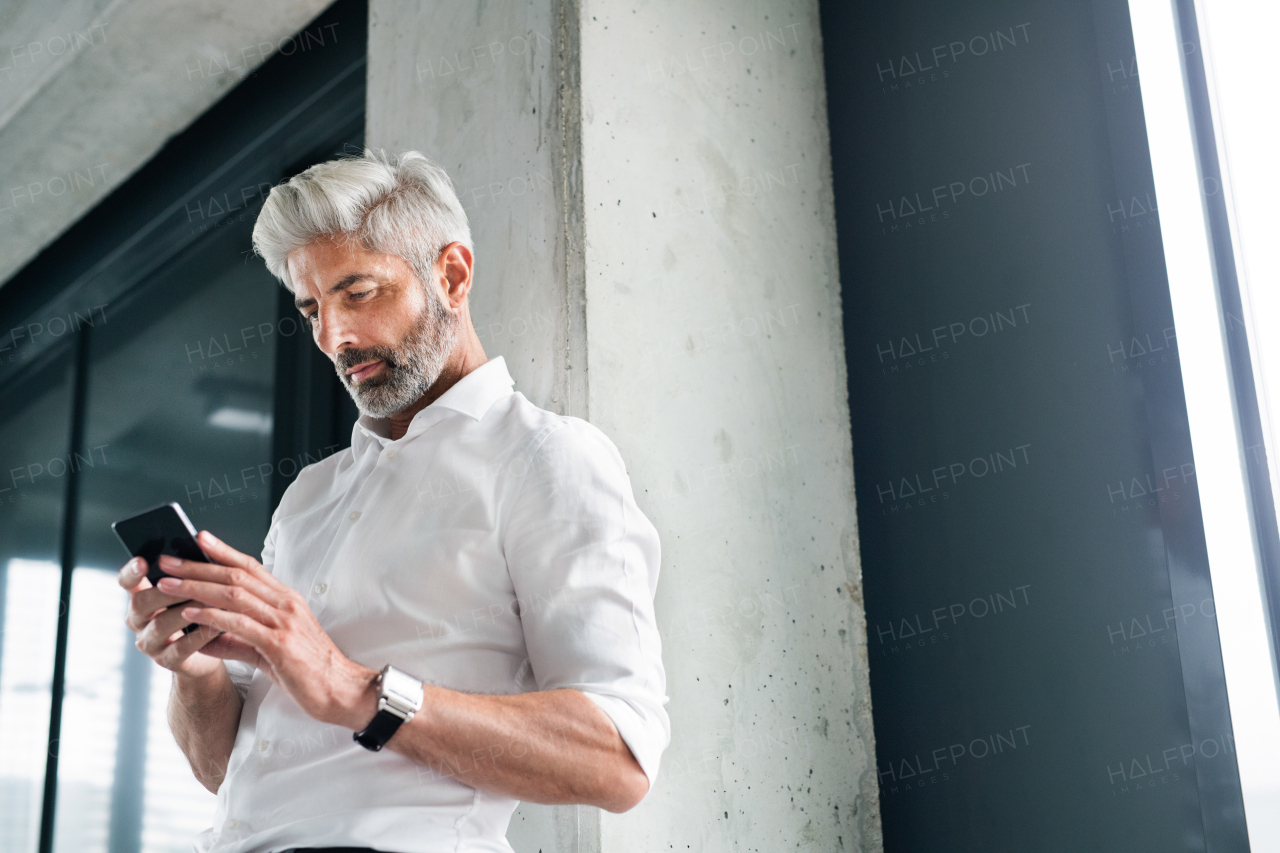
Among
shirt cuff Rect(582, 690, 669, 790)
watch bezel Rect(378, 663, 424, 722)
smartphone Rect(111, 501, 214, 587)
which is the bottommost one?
shirt cuff Rect(582, 690, 669, 790)

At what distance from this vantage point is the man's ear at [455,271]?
1.55m

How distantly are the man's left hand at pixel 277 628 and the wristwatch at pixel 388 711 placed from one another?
0.04 feet

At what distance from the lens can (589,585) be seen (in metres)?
1.20

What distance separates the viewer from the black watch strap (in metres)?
1.05

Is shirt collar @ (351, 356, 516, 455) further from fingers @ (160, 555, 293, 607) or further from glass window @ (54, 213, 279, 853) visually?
glass window @ (54, 213, 279, 853)

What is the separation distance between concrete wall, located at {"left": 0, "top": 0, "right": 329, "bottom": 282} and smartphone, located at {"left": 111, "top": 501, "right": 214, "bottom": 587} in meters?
2.17

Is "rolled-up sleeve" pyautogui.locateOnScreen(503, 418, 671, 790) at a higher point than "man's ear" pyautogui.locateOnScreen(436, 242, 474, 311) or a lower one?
lower

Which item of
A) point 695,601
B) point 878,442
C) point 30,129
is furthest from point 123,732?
point 878,442

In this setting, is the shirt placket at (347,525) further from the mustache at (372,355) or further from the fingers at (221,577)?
the fingers at (221,577)

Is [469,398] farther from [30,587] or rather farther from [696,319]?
[30,587]

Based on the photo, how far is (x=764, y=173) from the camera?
6.88 ft

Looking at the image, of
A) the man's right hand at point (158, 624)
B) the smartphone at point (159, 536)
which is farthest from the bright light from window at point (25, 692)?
the smartphone at point (159, 536)

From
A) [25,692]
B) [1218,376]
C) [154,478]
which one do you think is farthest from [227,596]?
[25,692]

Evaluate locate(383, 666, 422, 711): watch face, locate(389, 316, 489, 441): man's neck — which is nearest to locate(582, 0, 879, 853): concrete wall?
locate(389, 316, 489, 441): man's neck
